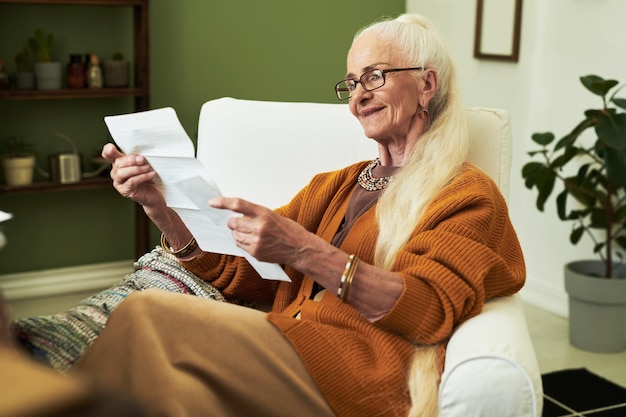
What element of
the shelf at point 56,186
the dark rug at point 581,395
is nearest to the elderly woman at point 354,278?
the dark rug at point 581,395

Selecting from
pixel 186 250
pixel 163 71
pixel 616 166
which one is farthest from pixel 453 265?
pixel 163 71

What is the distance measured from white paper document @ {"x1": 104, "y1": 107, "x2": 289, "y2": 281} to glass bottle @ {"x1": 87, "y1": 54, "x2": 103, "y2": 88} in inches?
72.6

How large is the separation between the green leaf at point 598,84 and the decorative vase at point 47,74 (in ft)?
6.43

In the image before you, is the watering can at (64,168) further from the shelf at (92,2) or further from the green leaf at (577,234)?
the green leaf at (577,234)

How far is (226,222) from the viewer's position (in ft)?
5.29

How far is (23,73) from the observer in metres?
3.33

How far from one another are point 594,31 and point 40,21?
7.02 ft

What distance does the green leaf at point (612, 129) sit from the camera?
109 inches

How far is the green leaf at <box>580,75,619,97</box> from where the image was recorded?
281cm

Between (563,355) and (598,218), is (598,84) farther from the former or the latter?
(563,355)

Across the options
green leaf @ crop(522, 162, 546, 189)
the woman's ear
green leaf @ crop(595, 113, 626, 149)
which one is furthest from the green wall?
the woman's ear

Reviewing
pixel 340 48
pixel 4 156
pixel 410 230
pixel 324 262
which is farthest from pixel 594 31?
pixel 4 156

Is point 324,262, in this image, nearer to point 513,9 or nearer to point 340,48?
point 513,9

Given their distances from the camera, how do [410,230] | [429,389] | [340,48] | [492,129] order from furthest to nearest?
[340,48] → [492,129] → [410,230] → [429,389]
